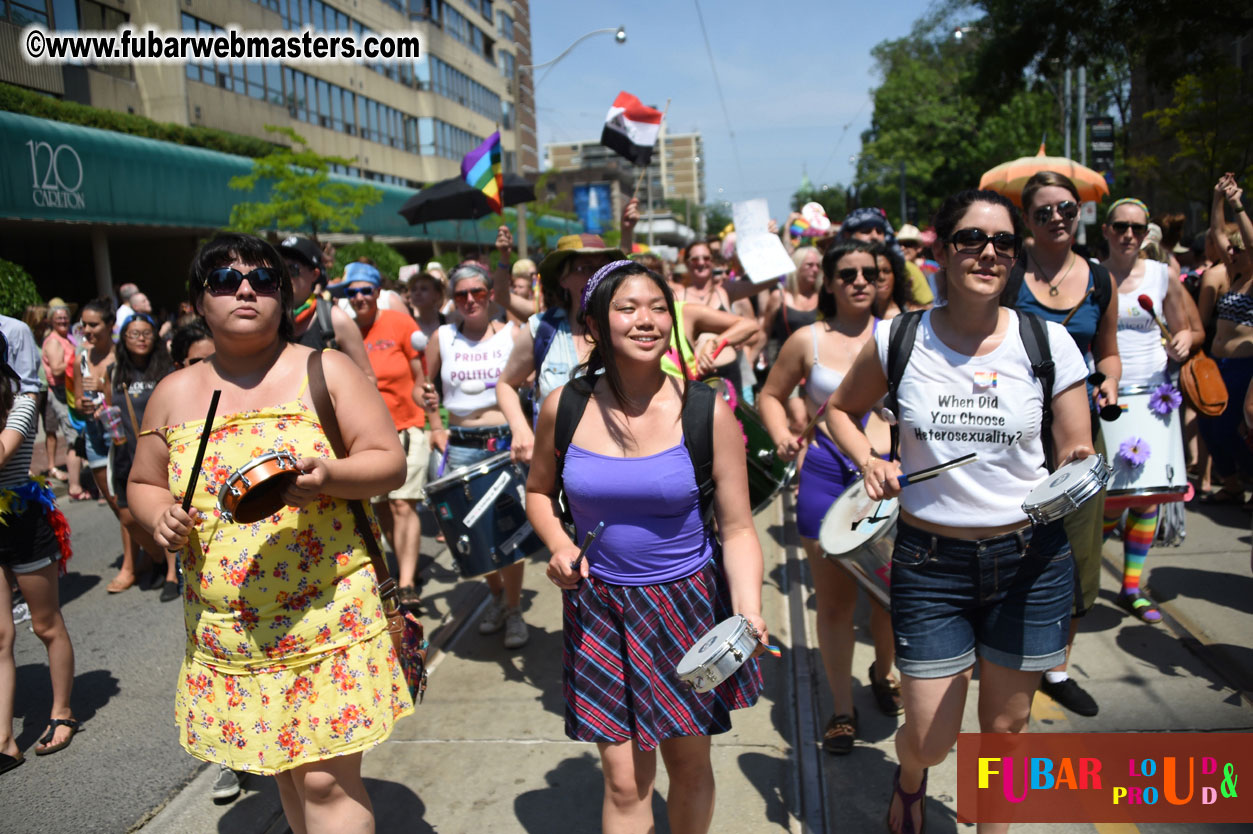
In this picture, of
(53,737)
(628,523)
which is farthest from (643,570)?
(53,737)

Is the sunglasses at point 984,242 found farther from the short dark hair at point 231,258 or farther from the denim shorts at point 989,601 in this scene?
the short dark hair at point 231,258

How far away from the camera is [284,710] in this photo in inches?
97.5

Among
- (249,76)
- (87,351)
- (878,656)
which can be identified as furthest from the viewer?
(249,76)

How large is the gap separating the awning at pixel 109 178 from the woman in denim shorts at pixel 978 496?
15.4 metres

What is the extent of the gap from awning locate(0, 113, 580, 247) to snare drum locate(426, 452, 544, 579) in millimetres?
13367

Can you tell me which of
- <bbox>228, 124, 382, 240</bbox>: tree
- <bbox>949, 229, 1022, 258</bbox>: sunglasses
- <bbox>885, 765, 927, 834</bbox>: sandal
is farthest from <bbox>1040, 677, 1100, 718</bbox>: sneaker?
<bbox>228, 124, 382, 240</bbox>: tree

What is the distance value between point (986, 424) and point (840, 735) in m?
1.65

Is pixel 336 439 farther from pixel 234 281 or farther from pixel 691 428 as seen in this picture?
pixel 691 428

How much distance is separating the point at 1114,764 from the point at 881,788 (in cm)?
80

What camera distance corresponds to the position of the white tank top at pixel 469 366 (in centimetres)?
539

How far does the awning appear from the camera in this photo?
698 inches

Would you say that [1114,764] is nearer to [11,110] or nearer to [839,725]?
[839,725]

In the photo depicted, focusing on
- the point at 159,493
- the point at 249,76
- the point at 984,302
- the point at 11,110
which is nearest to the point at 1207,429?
the point at 984,302

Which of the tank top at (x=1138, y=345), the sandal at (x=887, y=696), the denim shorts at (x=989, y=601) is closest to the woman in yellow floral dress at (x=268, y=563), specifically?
the denim shorts at (x=989, y=601)
